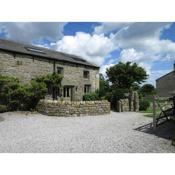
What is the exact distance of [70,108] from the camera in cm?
1428

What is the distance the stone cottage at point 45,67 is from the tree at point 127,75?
10.8m

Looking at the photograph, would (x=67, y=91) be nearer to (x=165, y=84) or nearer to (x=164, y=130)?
(x=164, y=130)

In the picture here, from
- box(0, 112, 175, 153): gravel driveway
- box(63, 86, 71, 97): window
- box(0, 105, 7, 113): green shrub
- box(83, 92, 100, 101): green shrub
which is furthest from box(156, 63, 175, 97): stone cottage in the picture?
box(0, 112, 175, 153): gravel driveway

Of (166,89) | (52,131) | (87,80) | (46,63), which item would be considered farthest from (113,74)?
(52,131)

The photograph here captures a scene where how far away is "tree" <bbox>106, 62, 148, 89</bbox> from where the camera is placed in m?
36.3

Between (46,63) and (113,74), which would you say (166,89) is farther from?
(46,63)

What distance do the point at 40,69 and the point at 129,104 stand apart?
8.69 metres

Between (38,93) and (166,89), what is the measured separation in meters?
27.5

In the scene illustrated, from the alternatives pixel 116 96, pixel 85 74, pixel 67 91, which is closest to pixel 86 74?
pixel 85 74

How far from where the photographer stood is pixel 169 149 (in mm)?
6727

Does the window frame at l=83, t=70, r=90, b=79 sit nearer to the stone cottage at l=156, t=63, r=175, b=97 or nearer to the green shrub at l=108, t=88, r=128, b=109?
the green shrub at l=108, t=88, r=128, b=109

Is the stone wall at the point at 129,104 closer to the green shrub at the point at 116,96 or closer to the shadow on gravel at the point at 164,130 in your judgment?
the green shrub at the point at 116,96

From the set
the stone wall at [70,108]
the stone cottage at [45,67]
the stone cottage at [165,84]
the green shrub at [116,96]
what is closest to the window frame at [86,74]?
the stone cottage at [45,67]
